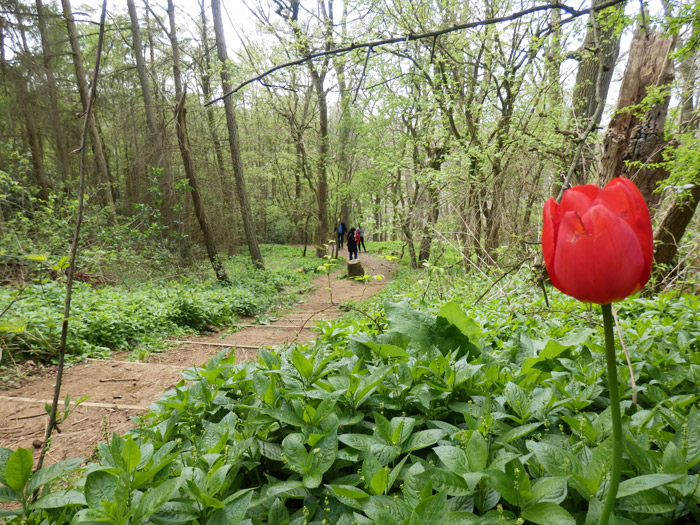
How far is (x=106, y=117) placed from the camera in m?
15.1

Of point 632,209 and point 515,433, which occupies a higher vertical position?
point 632,209

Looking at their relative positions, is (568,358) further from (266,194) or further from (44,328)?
(266,194)

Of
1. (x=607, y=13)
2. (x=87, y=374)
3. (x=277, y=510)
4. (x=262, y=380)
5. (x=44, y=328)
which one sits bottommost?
(x=87, y=374)

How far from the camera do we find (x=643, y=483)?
810 millimetres

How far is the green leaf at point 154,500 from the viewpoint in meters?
0.89

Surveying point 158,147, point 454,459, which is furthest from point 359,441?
point 158,147

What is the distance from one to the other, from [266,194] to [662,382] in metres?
26.0

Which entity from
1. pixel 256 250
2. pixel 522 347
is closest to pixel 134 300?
pixel 256 250

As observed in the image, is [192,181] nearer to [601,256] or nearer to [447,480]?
[447,480]

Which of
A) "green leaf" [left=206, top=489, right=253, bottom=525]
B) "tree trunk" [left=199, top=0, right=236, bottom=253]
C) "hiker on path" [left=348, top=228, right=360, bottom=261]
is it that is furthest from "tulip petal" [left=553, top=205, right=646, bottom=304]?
"tree trunk" [left=199, top=0, right=236, bottom=253]

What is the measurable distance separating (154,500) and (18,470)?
1.39 feet

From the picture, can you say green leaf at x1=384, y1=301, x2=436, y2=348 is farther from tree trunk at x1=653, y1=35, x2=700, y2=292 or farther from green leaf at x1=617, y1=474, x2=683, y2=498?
tree trunk at x1=653, y1=35, x2=700, y2=292

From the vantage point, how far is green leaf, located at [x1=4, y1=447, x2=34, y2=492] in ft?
3.28

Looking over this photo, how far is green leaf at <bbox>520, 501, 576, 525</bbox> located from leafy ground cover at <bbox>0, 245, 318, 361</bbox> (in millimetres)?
3218
